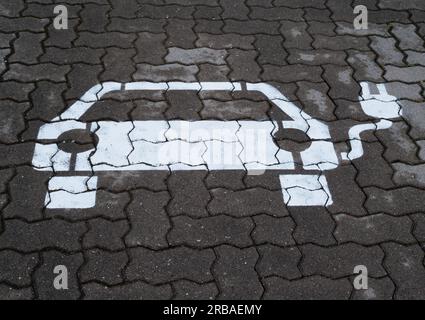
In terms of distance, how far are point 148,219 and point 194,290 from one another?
0.61 metres

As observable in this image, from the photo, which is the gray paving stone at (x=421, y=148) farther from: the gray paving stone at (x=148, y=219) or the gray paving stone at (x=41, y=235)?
the gray paving stone at (x=41, y=235)

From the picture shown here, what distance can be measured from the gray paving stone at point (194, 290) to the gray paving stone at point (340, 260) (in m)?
0.57

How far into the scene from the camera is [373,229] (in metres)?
3.67

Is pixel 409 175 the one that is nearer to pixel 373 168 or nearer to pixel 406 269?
pixel 373 168

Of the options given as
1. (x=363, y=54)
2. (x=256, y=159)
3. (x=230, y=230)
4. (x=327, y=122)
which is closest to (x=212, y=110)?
(x=256, y=159)

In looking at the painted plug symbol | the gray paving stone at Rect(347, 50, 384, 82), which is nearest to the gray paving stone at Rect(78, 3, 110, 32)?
the gray paving stone at Rect(347, 50, 384, 82)

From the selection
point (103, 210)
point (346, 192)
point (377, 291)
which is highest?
point (103, 210)

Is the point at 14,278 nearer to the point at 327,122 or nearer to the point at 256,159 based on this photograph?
the point at 256,159

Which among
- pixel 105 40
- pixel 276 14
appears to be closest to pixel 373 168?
pixel 276 14

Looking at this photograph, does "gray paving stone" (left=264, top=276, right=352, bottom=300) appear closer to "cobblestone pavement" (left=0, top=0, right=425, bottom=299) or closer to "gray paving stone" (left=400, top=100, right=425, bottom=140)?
"cobblestone pavement" (left=0, top=0, right=425, bottom=299)

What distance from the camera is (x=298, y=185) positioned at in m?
3.93

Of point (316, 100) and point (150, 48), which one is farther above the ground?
point (150, 48)

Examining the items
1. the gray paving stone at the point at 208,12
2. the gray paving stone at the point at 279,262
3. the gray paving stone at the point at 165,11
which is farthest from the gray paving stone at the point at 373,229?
the gray paving stone at the point at 165,11

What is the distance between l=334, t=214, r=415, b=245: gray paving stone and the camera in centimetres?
361
